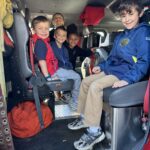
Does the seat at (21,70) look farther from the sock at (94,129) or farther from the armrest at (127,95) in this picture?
the armrest at (127,95)

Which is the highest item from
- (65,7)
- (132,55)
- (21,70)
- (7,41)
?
(65,7)

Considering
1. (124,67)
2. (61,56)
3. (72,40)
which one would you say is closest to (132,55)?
(124,67)

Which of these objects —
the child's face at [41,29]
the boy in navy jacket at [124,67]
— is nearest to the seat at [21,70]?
the child's face at [41,29]

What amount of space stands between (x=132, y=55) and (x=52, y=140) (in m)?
0.82

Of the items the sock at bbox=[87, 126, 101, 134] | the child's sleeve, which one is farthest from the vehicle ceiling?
the sock at bbox=[87, 126, 101, 134]

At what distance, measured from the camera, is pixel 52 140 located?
1.69m

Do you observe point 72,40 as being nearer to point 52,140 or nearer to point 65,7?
point 65,7

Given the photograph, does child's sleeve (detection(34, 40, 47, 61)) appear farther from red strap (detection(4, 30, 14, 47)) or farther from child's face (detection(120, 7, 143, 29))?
child's face (detection(120, 7, 143, 29))

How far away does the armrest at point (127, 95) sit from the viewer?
51.3 inches

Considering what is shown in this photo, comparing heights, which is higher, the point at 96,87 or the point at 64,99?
the point at 96,87

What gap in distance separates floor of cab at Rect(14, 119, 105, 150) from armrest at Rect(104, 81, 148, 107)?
1.34ft

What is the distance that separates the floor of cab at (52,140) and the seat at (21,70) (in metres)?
0.30

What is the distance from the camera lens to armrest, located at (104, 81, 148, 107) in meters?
1.30

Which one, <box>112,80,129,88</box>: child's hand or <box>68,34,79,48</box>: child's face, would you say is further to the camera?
<box>68,34,79,48</box>: child's face
